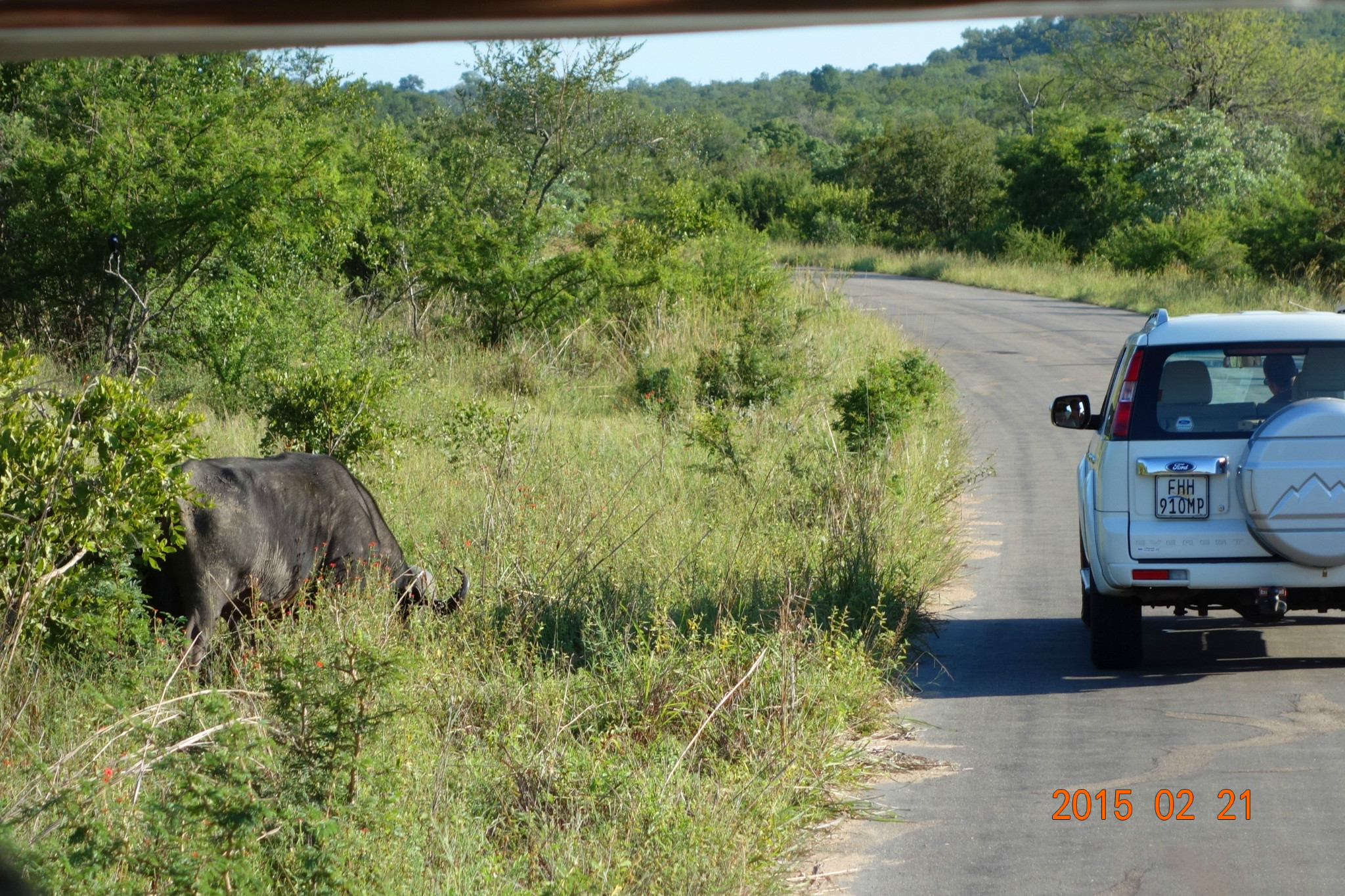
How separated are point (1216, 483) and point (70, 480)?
5.45m

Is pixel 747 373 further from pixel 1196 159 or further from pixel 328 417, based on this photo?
pixel 1196 159

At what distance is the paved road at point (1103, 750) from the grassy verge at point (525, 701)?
393 millimetres

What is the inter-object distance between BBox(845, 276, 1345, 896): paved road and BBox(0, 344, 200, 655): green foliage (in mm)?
3673

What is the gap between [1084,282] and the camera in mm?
32125

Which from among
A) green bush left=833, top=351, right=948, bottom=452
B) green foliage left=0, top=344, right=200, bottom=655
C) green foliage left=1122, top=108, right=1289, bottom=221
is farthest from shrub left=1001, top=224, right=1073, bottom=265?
green foliage left=0, top=344, right=200, bottom=655

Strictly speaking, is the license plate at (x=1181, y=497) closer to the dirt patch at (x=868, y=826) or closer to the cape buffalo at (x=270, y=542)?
the dirt patch at (x=868, y=826)

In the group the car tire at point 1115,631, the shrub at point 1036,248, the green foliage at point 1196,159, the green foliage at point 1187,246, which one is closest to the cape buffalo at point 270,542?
the car tire at point 1115,631

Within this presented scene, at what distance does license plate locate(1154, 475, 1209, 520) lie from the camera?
6.37 metres

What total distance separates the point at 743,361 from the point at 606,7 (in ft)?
44.5

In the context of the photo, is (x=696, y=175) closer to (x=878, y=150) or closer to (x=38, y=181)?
(x=878, y=150)

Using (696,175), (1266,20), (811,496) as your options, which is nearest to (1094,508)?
(811,496)

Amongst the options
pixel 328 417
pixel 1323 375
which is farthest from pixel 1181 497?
pixel 328 417

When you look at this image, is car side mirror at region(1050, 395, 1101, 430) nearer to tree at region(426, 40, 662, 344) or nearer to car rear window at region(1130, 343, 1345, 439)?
car rear window at region(1130, 343, 1345, 439)

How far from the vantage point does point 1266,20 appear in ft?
141
